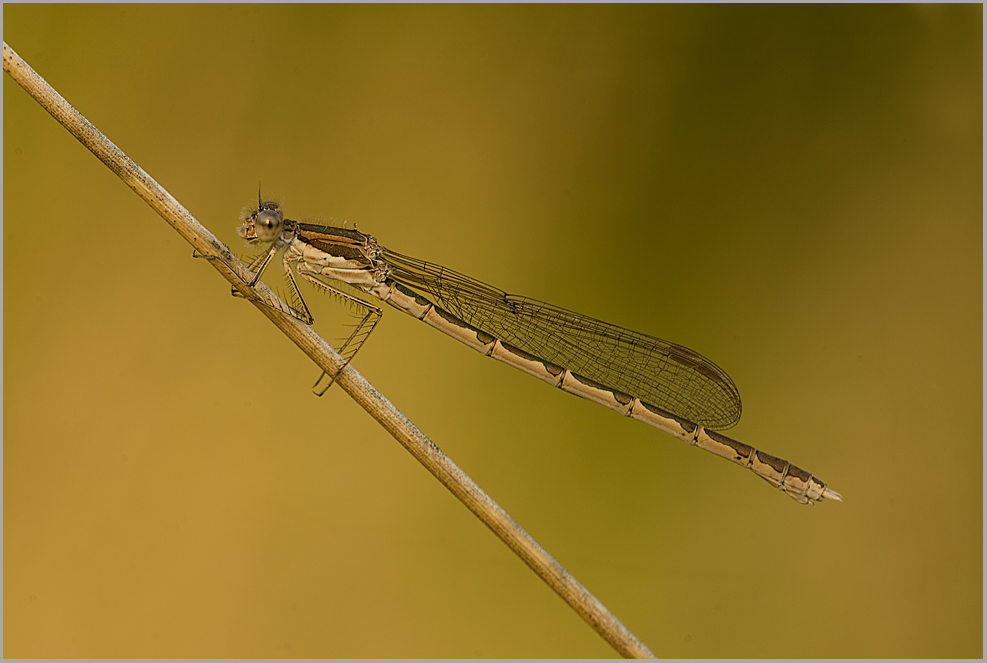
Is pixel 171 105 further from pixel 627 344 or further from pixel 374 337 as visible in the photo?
pixel 627 344

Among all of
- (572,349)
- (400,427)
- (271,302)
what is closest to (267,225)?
(271,302)

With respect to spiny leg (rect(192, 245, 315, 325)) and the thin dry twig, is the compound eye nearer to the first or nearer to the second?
spiny leg (rect(192, 245, 315, 325))

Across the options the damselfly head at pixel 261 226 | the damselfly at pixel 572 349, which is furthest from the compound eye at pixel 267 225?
the damselfly at pixel 572 349

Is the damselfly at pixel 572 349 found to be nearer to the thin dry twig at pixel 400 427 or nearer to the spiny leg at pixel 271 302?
the spiny leg at pixel 271 302

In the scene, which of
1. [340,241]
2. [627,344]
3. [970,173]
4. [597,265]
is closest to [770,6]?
[970,173]

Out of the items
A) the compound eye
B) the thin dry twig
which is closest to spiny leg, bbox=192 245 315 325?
the compound eye

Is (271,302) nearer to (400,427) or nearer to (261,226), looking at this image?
(261,226)
